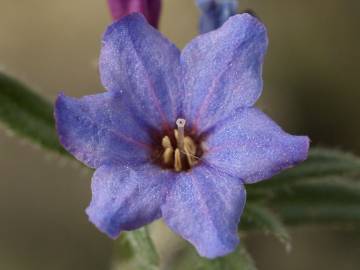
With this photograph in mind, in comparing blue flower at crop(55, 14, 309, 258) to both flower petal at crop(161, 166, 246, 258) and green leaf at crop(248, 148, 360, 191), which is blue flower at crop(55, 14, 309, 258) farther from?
green leaf at crop(248, 148, 360, 191)

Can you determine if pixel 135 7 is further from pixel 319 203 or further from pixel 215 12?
pixel 319 203

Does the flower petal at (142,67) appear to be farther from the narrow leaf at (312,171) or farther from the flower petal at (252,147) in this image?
the narrow leaf at (312,171)

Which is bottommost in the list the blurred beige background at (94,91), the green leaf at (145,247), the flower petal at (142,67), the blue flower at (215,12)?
the blurred beige background at (94,91)

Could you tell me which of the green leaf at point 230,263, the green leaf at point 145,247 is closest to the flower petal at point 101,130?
the green leaf at point 145,247

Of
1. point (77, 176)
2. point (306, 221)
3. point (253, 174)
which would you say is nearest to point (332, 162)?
point (306, 221)

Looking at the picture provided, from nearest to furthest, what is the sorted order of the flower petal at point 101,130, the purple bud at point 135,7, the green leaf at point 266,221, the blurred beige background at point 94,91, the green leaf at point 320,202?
the flower petal at point 101,130 < the green leaf at point 266,221 < the purple bud at point 135,7 < the green leaf at point 320,202 < the blurred beige background at point 94,91

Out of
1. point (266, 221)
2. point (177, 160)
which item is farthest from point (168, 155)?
point (266, 221)
